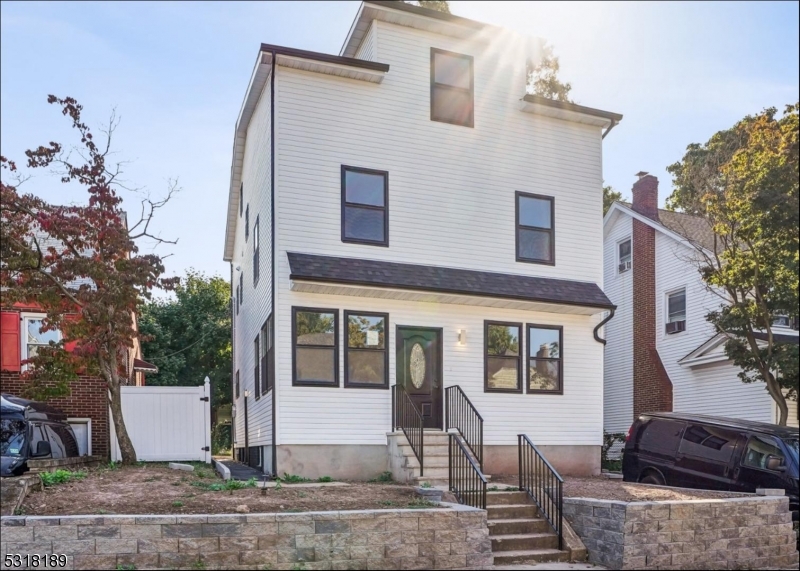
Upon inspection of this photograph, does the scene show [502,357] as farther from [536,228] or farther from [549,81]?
[549,81]

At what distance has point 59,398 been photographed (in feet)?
51.9

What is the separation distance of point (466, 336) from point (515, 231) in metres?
2.35

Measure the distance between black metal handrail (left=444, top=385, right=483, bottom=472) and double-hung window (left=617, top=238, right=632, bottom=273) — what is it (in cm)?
1186

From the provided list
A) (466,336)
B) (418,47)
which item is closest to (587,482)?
(466,336)

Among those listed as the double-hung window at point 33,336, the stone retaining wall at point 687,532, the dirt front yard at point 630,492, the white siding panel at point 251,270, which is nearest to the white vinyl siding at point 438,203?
the white siding panel at point 251,270

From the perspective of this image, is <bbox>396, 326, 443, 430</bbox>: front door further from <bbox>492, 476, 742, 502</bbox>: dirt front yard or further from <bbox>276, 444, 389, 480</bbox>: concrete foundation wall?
<bbox>492, 476, 742, 502</bbox>: dirt front yard

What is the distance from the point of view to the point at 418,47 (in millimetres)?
15391

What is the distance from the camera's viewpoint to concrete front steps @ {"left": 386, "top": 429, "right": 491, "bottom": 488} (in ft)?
40.9

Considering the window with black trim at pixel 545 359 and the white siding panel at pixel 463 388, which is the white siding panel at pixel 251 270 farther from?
the window with black trim at pixel 545 359

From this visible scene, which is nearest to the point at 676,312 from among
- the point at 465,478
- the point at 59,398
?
the point at 465,478

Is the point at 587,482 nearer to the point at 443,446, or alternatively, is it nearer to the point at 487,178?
the point at 443,446

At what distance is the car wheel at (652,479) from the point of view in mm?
13508

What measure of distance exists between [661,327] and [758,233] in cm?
899

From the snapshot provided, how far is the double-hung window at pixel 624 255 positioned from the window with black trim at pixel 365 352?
12.5 m
